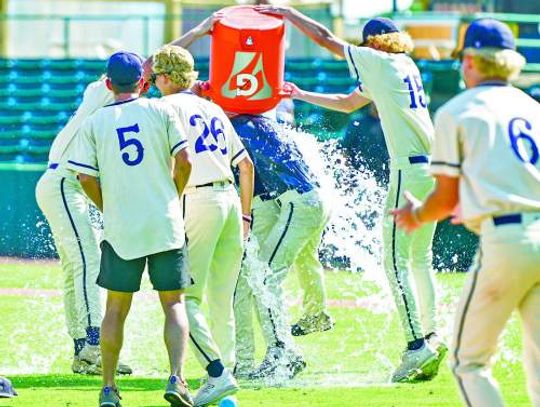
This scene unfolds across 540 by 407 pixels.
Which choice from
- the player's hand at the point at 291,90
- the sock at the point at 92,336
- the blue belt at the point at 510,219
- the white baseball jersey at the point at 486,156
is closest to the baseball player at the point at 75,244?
the sock at the point at 92,336

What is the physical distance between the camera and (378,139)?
50.9ft

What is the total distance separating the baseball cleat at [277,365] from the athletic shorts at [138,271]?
5.42ft

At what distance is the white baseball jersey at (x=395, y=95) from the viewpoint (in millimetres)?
8773

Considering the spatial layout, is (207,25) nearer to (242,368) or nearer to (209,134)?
(209,134)

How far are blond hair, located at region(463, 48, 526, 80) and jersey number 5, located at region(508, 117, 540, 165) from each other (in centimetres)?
24

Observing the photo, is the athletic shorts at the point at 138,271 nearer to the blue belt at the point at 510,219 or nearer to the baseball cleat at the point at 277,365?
the baseball cleat at the point at 277,365

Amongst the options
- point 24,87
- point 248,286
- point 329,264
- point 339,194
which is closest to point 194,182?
point 248,286

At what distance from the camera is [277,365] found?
898 centimetres

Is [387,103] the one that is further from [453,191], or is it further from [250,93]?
[453,191]

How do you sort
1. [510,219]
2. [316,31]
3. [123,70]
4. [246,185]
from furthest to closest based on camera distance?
[316,31], [246,185], [123,70], [510,219]

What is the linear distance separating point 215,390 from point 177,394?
0.34 m

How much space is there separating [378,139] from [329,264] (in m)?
1.51

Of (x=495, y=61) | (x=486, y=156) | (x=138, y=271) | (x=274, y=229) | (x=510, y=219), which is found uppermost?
(x=495, y=61)

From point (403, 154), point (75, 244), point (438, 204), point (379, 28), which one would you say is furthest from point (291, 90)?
point (438, 204)
